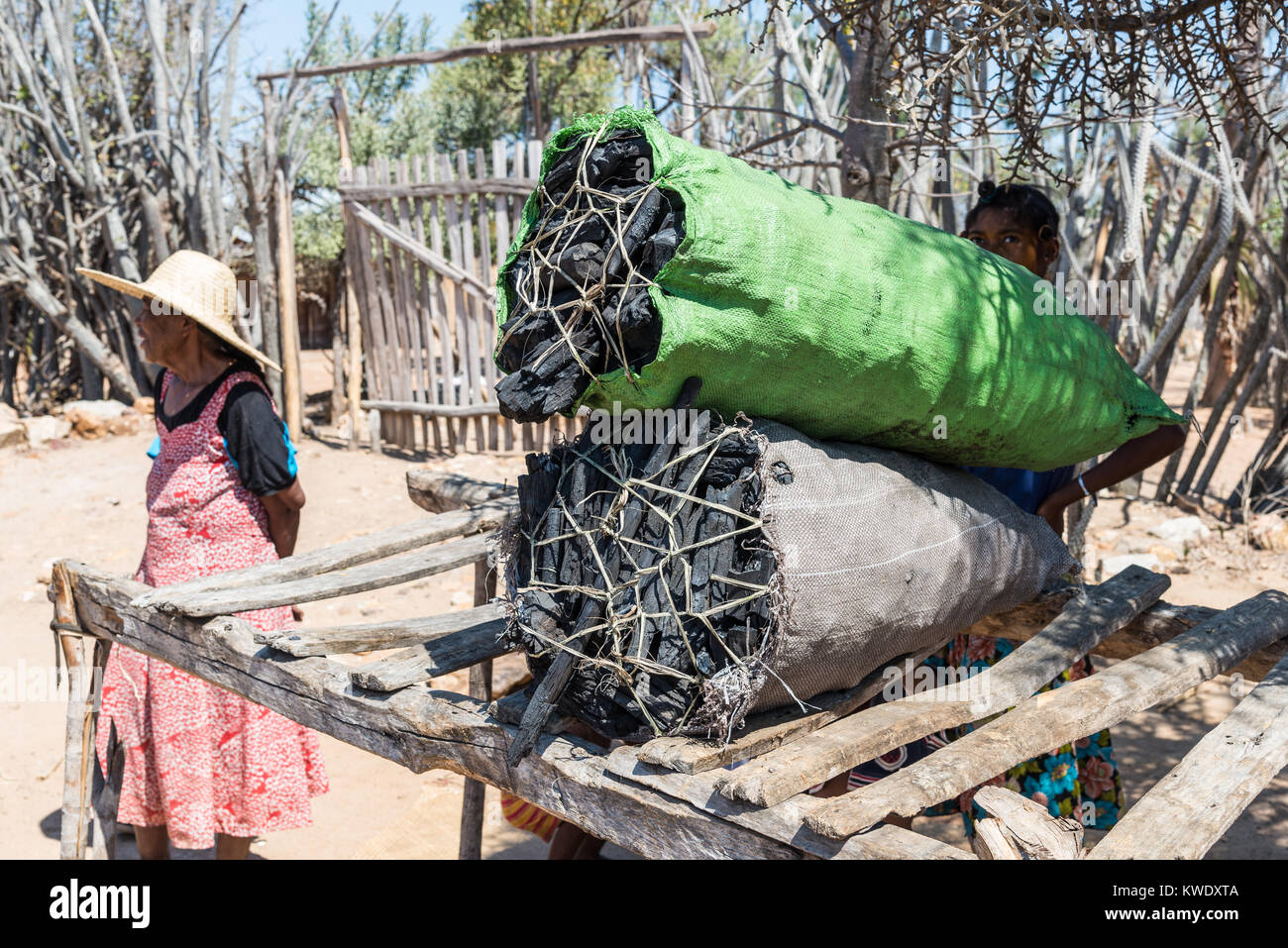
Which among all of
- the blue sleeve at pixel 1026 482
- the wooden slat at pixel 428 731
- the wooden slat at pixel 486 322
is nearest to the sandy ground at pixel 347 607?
the wooden slat at pixel 486 322

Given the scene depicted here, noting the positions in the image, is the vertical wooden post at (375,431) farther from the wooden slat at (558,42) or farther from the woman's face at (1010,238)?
the woman's face at (1010,238)

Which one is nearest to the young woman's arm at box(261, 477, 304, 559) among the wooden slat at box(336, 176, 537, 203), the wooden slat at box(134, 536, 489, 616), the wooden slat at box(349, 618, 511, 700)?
the wooden slat at box(134, 536, 489, 616)

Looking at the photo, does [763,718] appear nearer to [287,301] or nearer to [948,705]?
[948,705]

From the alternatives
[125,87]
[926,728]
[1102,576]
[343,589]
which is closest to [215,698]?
[343,589]

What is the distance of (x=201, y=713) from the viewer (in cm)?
298

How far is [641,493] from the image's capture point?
1.68 metres

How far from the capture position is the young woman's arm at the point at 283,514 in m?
3.01

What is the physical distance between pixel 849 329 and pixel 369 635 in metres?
1.30

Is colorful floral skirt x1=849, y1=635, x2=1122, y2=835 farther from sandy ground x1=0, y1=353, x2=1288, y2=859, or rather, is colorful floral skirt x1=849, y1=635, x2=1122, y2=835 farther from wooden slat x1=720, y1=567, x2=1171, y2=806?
sandy ground x1=0, y1=353, x2=1288, y2=859

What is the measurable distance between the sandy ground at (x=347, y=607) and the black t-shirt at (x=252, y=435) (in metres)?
1.50

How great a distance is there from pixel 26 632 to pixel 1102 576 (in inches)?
224

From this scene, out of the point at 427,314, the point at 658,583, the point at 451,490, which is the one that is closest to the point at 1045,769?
the point at 658,583

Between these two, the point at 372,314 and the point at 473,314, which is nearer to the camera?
the point at 473,314

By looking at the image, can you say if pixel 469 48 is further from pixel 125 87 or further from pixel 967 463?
pixel 967 463
